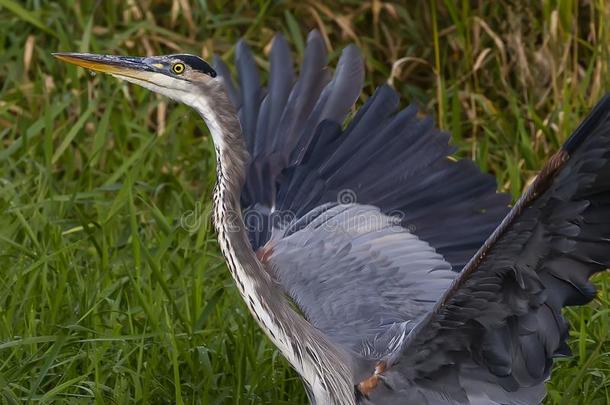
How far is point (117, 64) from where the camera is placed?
3.69 metres

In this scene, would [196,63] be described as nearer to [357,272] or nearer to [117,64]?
[117,64]

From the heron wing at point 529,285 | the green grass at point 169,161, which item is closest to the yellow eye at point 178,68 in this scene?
the green grass at point 169,161

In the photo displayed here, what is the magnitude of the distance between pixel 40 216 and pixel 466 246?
5.18 feet

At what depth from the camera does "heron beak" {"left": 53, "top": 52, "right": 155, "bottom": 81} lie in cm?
369

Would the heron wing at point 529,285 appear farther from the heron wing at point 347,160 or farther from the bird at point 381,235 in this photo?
the heron wing at point 347,160

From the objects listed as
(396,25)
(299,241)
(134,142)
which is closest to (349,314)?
(299,241)

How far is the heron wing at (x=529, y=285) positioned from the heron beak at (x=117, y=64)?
110cm

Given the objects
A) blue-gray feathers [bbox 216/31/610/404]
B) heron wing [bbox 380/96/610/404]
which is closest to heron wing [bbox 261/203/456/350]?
blue-gray feathers [bbox 216/31/610/404]

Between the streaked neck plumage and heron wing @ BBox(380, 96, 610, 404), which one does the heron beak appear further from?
heron wing @ BBox(380, 96, 610, 404)

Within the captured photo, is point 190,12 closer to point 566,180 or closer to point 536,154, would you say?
point 536,154

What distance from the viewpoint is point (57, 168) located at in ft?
18.3

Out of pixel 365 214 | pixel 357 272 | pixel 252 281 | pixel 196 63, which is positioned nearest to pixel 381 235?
pixel 365 214

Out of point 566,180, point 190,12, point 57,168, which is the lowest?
point 57,168

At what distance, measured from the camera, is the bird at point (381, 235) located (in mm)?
3160
